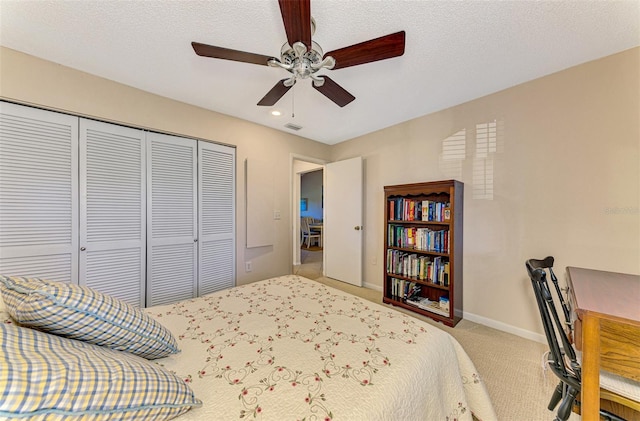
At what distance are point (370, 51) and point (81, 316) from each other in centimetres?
184

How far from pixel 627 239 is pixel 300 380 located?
2.58 meters

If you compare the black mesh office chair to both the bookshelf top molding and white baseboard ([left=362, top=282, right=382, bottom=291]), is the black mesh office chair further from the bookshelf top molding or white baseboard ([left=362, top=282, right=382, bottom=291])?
white baseboard ([left=362, top=282, right=382, bottom=291])

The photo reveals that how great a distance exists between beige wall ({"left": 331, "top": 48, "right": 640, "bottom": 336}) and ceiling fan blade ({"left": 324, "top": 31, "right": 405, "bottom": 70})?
5.51 feet

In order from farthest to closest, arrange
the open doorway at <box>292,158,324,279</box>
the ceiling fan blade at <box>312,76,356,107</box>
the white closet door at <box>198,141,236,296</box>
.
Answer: the open doorway at <box>292,158,324,279</box> → the white closet door at <box>198,141,236,296</box> → the ceiling fan blade at <box>312,76,356,107</box>

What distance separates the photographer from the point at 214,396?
0.84 metres

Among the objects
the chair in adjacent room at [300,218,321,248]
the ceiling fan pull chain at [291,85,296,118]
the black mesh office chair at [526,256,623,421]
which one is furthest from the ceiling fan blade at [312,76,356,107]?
the chair in adjacent room at [300,218,321,248]

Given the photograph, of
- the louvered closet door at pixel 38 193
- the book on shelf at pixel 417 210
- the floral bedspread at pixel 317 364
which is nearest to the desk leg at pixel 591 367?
the floral bedspread at pixel 317 364

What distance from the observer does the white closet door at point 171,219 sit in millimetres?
2492

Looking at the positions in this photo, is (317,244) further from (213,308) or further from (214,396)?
(214,396)

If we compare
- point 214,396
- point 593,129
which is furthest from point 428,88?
point 214,396

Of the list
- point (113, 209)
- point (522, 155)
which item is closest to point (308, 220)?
point (113, 209)

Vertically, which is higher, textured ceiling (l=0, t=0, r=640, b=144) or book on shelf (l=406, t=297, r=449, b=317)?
textured ceiling (l=0, t=0, r=640, b=144)

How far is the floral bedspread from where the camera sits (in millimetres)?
818

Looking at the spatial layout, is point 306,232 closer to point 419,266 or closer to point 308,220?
point 308,220
